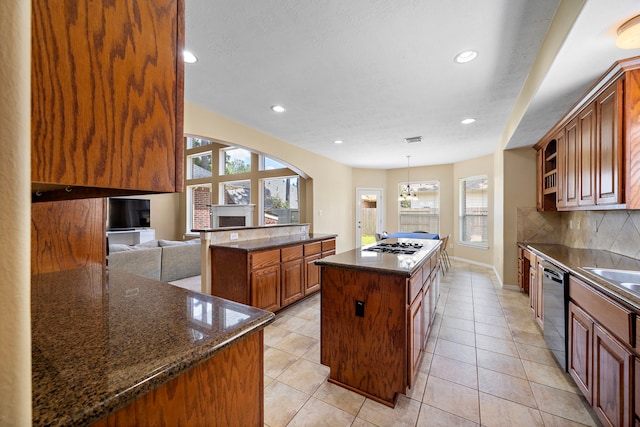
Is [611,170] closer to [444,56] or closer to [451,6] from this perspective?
[444,56]

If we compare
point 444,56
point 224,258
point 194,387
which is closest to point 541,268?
point 444,56

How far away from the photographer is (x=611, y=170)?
6.21 ft

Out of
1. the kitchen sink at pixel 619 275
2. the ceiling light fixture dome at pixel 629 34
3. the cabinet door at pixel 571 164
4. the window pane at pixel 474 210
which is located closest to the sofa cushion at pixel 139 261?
the kitchen sink at pixel 619 275

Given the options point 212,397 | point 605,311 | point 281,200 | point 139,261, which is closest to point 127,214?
point 139,261

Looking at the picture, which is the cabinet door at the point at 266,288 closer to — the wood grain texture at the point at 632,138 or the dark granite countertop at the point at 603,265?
the dark granite countertop at the point at 603,265

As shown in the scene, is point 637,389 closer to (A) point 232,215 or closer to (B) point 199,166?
(A) point 232,215

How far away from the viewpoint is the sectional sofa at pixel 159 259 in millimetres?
3586

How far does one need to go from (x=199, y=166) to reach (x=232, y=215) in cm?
237

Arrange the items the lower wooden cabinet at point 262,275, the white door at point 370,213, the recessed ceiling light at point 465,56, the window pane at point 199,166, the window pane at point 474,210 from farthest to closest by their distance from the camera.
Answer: the window pane at point 199,166 → the white door at point 370,213 → the window pane at point 474,210 → the lower wooden cabinet at point 262,275 → the recessed ceiling light at point 465,56

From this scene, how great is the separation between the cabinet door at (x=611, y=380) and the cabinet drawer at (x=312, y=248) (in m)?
2.74

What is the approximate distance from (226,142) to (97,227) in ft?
7.30

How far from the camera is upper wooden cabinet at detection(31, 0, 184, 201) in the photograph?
0.43 m

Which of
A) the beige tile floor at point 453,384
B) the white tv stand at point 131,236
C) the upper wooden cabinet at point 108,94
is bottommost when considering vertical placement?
the beige tile floor at point 453,384

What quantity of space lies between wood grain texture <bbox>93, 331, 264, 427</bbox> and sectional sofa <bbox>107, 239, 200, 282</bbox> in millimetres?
3441
